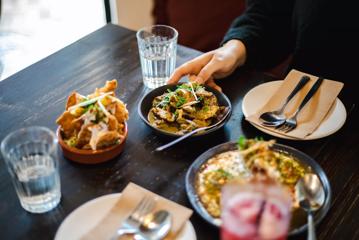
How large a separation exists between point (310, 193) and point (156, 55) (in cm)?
67

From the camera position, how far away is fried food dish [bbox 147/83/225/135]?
1.17 metres

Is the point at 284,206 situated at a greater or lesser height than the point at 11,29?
greater

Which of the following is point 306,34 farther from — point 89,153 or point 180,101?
point 89,153

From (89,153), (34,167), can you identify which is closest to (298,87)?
(89,153)

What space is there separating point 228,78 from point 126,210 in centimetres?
65

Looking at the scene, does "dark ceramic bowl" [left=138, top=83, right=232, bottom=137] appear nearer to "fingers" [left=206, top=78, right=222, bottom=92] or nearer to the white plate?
"fingers" [left=206, top=78, right=222, bottom=92]

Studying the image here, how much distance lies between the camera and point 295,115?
125 centimetres

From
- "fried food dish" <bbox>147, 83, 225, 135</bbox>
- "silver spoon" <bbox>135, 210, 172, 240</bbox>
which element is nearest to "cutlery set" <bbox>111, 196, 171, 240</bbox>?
"silver spoon" <bbox>135, 210, 172, 240</bbox>

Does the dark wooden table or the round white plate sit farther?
the round white plate

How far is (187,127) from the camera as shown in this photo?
1.16 metres

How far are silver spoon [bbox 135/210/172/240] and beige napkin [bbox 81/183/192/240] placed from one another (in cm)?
1

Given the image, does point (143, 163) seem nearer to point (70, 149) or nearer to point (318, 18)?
point (70, 149)

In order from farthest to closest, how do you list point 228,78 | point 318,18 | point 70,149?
point 318,18, point 228,78, point 70,149

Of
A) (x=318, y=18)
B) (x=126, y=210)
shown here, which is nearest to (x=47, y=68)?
(x=126, y=210)
